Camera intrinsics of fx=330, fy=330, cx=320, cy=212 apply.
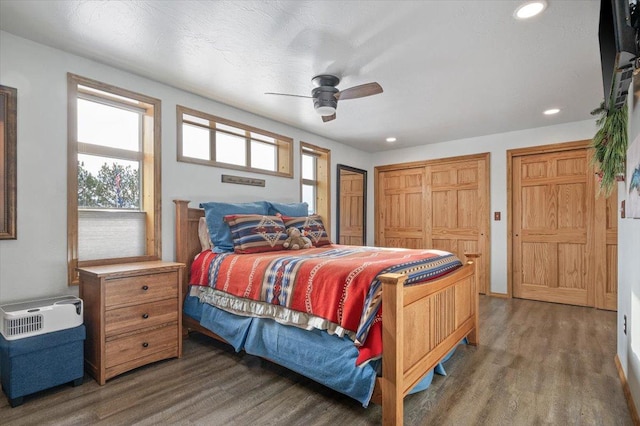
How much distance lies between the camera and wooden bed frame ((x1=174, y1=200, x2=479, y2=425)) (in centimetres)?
169

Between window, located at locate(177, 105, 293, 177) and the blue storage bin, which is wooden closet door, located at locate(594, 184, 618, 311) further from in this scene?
the blue storage bin

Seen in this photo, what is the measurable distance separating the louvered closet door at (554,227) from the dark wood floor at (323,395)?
1.67m

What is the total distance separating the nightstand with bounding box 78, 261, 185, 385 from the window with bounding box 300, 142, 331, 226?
2697 mm

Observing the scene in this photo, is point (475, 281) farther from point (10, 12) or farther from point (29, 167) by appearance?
point (10, 12)

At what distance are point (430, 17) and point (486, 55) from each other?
75cm

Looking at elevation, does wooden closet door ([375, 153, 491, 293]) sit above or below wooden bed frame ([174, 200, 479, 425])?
Answer: above

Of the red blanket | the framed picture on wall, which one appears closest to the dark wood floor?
the red blanket

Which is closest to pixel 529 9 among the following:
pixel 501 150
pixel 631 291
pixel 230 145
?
pixel 631 291

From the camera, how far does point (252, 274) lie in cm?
251

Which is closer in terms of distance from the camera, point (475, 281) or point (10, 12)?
point (10, 12)

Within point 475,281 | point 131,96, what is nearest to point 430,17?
point 475,281

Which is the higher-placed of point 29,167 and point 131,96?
point 131,96

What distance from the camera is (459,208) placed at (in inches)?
201

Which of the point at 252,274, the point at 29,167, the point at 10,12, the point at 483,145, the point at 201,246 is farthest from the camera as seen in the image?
the point at 483,145
